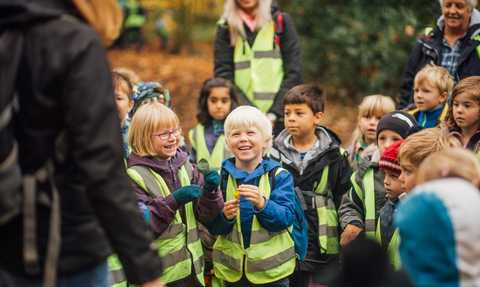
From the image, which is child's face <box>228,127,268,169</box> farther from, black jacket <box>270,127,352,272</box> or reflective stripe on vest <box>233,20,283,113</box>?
reflective stripe on vest <box>233,20,283,113</box>

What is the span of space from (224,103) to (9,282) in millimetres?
3536

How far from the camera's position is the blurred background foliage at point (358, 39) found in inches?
319

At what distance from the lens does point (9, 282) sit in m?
1.67

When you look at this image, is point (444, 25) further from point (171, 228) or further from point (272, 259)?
point (171, 228)

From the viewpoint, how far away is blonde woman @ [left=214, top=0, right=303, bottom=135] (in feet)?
16.8

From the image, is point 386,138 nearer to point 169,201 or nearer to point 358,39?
point 169,201

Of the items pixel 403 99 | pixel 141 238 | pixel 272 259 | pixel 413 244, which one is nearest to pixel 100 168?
pixel 141 238

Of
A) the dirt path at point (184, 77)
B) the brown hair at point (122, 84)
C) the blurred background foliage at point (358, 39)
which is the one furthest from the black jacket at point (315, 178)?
the blurred background foliage at point (358, 39)

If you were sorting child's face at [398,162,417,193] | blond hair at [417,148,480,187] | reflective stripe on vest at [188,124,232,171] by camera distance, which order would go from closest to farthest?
blond hair at [417,148,480,187]
child's face at [398,162,417,193]
reflective stripe on vest at [188,124,232,171]

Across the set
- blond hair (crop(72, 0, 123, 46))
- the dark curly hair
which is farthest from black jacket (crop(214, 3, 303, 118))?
blond hair (crop(72, 0, 123, 46))

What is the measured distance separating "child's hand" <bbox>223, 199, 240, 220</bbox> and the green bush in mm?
5862

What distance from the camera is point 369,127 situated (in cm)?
460

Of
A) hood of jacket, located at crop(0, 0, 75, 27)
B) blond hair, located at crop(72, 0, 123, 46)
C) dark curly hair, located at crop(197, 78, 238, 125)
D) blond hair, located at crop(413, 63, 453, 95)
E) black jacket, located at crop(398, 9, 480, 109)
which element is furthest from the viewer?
dark curly hair, located at crop(197, 78, 238, 125)

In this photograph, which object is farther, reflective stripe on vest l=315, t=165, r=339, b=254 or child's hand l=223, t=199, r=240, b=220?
reflective stripe on vest l=315, t=165, r=339, b=254
